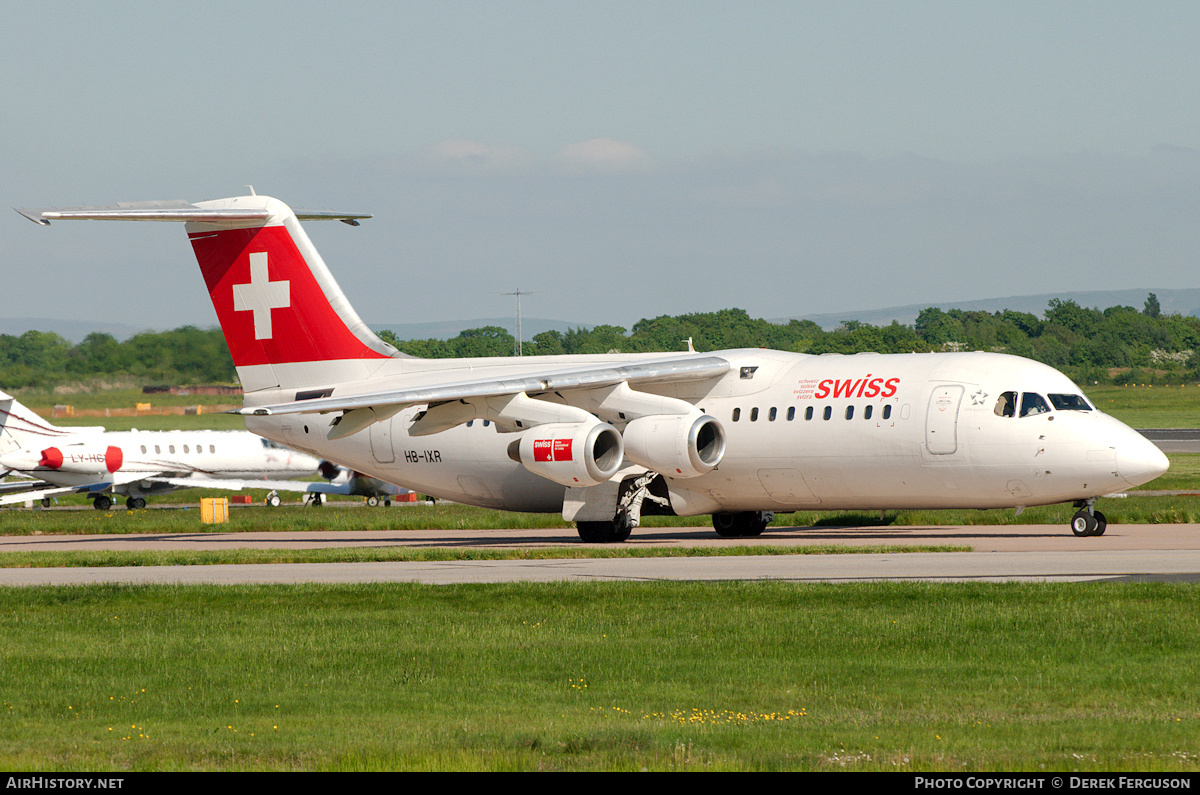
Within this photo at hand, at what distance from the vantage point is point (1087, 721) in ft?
32.5

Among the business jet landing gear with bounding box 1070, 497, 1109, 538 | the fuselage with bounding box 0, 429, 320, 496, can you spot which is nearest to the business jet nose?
the business jet landing gear with bounding box 1070, 497, 1109, 538

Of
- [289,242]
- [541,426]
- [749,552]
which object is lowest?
[749,552]

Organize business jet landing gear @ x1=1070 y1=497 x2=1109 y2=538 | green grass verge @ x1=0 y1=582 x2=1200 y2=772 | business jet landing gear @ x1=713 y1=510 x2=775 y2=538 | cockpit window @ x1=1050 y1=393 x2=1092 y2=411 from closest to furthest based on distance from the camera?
green grass verge @ x1=0 y1=582 x2=1200 y2=772 < cockpit window @ x1=1050 y1=393 x2=1092 y2=411 < business jet landing gear @ x1=1070 y1=497 x2=1109 y2=538 < business jet landing gear @ x1=713 y1=510 x2=775 y2=538

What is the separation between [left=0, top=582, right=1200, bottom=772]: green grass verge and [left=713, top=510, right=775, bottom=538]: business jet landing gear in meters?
12.9

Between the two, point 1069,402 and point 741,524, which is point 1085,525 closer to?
point 1069,402

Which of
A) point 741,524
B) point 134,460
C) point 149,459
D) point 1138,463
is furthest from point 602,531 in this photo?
point 134,460

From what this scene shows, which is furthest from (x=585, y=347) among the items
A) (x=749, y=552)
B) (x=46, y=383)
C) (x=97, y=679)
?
(x=97, y=679)

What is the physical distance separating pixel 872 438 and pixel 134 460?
35.1 meters

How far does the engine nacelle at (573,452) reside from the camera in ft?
91.1

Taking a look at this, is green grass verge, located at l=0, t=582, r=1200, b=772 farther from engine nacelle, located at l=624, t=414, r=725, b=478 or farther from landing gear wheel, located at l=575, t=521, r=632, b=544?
landing gear wheel, located at l=575, t=521, r=632, b=544

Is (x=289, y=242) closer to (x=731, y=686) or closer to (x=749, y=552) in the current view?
(x=749, y=552)

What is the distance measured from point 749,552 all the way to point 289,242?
13.7m

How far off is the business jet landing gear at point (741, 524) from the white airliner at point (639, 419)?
0.15ft

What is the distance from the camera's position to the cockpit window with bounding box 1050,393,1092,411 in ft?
87.7
